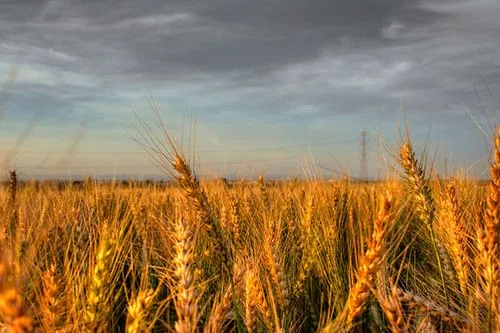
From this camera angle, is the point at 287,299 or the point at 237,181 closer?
the point at 287,299

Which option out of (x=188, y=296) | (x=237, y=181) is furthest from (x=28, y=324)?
(x=237, y=181)

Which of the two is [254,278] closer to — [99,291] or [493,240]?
[99,291]

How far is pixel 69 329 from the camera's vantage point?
5.95 ft

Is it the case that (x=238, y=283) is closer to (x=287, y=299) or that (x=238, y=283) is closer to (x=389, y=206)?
(x=287, y=299)

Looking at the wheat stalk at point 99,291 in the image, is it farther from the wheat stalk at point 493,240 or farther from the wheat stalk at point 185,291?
the wheat stalk at point 493,240

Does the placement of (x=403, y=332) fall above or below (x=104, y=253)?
below

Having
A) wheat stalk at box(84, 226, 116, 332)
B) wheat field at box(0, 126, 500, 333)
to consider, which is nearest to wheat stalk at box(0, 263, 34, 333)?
wheat field at box(0, 126, 500, 333)

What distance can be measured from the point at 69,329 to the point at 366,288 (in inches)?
41.2

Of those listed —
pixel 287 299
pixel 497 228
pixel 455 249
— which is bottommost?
pixel 287 299

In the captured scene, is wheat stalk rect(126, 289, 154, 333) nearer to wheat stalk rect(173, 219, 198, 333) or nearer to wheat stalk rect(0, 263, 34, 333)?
wheat stalk rect(173, 219, 198, 333)

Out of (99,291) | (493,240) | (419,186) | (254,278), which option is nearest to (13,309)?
(99,291)

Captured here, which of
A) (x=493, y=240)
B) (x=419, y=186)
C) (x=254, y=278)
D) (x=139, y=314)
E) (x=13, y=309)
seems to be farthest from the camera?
(x=419, y=186)

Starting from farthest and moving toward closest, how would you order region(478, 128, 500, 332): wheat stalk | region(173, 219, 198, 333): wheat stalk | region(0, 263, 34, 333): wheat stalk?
region(478, 128, 500, 332): wheat stalk
region(173, 219, 198, 333): wheat stalk
region(0, 263, 34, 333): wheat stalk

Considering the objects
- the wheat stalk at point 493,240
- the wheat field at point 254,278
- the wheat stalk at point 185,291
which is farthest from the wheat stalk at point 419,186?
the wheat stalk at point 185,291
